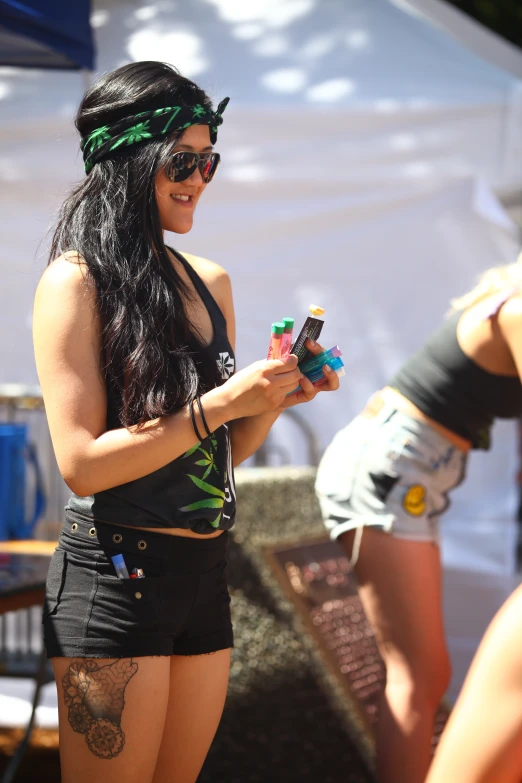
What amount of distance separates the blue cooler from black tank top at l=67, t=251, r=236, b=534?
1710 millimetres

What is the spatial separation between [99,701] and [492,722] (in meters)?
0.63

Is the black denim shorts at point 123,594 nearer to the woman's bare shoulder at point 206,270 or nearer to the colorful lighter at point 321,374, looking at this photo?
the colorful lighter at point 321,374

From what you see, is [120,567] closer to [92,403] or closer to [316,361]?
[92,403]

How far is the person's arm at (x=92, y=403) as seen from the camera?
1.45 metres

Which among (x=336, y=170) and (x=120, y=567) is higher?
(x=120, y=567)

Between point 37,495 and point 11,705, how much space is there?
864 mm

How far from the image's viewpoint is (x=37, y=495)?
321 cm

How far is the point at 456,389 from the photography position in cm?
218

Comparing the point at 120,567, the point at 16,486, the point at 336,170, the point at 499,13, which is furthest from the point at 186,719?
the point at 499,13

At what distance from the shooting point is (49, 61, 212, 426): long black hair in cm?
151


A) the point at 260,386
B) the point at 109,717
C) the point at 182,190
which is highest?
the point at 182,190

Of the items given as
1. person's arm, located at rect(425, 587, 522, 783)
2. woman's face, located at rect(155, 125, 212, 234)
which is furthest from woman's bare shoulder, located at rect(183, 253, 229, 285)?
person's arm, located at rect(425, 587, 522, 783)

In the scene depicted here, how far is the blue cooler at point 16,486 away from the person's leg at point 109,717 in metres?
1.79

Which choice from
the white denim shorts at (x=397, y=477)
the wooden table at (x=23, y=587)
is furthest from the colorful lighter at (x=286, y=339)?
the wooden table at (x=23, y=587)
